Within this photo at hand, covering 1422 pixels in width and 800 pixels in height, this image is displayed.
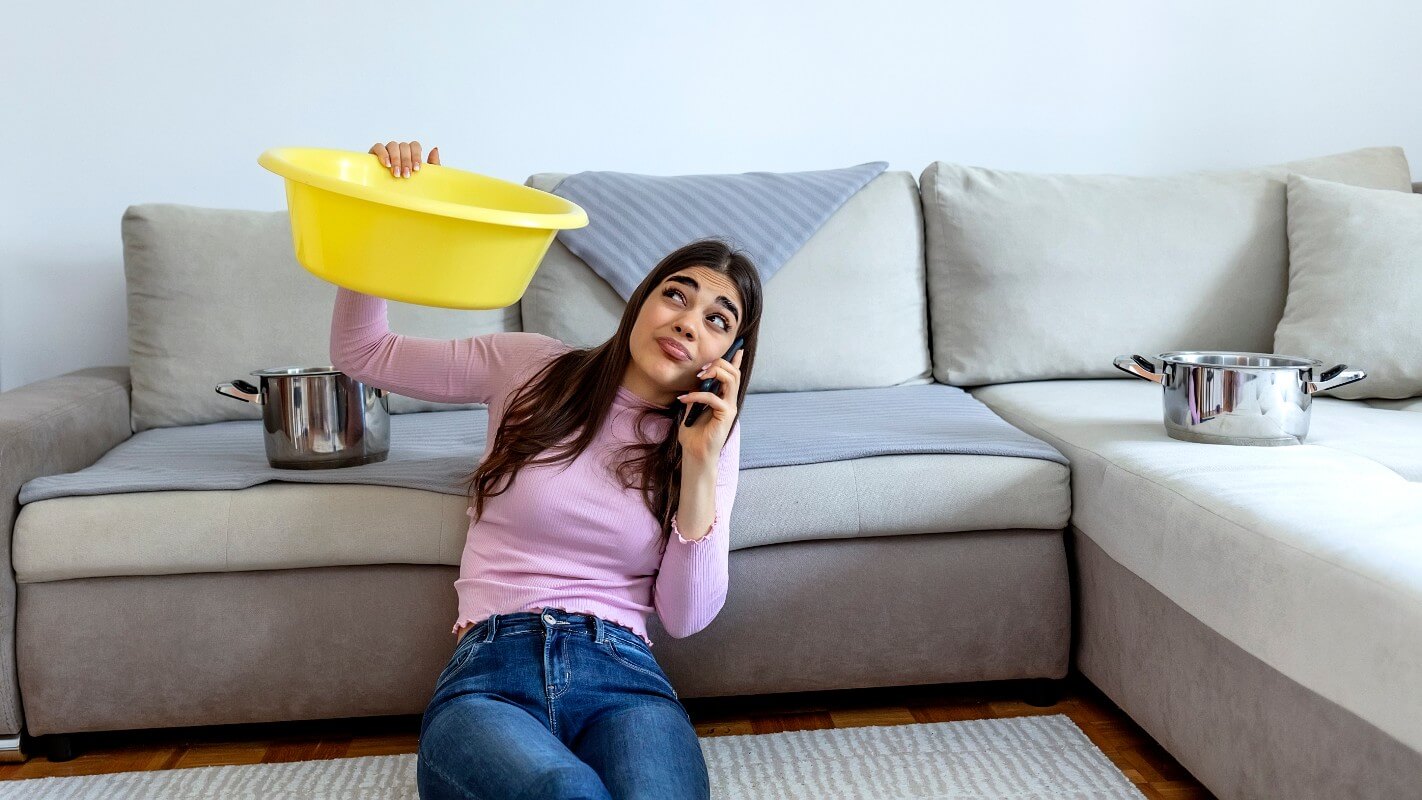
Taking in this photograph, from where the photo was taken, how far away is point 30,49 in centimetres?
235

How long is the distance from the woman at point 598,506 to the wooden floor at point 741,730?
1.25 ft

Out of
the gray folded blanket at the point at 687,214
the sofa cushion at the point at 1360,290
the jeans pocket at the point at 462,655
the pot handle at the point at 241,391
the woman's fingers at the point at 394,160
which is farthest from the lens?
the gray folded blanket at the point at 687,214

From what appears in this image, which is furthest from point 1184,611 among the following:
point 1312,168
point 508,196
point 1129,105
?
point 1129,105

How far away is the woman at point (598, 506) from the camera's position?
1278 mm

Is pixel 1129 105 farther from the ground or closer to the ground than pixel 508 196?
farther from the ground

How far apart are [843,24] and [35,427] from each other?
1.80 m

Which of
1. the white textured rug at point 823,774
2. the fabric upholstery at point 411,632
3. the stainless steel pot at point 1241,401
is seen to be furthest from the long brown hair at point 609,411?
the stainless steel pot at point 1241,401

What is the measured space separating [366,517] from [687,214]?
0.93 metres

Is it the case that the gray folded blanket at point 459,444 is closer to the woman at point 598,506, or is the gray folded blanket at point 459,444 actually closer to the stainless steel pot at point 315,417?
the stainless steel pot at point 315,417

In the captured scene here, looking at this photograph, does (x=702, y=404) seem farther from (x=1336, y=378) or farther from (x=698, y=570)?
(x=1336, y=378)

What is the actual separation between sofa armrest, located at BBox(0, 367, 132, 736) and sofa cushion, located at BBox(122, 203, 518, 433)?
0.09 meters

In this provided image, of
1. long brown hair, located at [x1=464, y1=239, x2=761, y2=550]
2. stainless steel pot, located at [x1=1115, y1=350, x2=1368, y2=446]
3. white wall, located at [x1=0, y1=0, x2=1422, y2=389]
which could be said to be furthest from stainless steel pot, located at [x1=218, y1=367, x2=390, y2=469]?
stainless steel pot, located at [x1=1115, y1=350, x2=1368, y2=446]

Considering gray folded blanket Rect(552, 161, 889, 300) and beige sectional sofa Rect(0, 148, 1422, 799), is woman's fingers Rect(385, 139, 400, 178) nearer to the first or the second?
beige sectional sofa Rect(0, 148, 1422, 799)

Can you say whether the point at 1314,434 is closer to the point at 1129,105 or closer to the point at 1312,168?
the point at 1312,168
